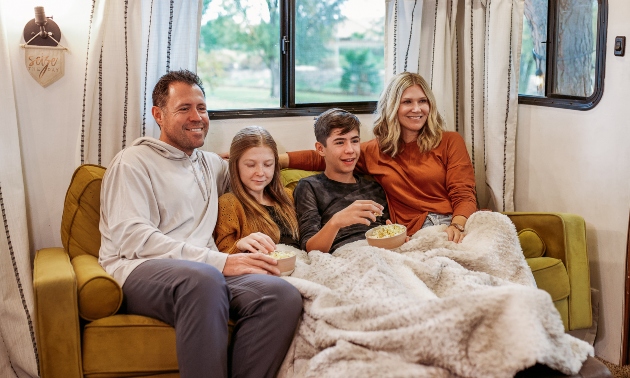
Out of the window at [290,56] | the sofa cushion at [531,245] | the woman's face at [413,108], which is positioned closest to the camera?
the sofa cushion at [531,245]

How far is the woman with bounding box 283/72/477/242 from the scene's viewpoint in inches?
119

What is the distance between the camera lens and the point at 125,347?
7.32ft

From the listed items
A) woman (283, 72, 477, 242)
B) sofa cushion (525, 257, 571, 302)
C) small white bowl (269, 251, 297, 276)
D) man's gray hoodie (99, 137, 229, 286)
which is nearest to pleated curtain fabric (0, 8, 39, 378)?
man's gray hoodie (99, 137, 229, 286)

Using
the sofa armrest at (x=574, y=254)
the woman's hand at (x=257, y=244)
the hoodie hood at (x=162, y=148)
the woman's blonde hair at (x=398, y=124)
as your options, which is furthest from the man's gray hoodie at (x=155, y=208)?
the sofa armrest at (x=574, y=254)

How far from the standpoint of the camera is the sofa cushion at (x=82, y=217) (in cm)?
261

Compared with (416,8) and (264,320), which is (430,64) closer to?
(416,8)

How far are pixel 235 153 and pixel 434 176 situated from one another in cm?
90

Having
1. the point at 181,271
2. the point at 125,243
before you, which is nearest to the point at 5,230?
the point at 125,243

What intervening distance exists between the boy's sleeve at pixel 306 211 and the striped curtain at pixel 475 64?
0.91 metres

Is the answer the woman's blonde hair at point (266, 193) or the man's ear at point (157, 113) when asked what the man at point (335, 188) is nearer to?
the woman's blonde hair at point (266, 193)

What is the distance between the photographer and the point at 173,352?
7.38ft

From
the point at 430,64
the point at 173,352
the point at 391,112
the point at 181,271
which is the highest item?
the point at 430,64

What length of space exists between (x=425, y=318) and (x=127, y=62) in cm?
168

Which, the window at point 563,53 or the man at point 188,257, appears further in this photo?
the window at point 563,53
